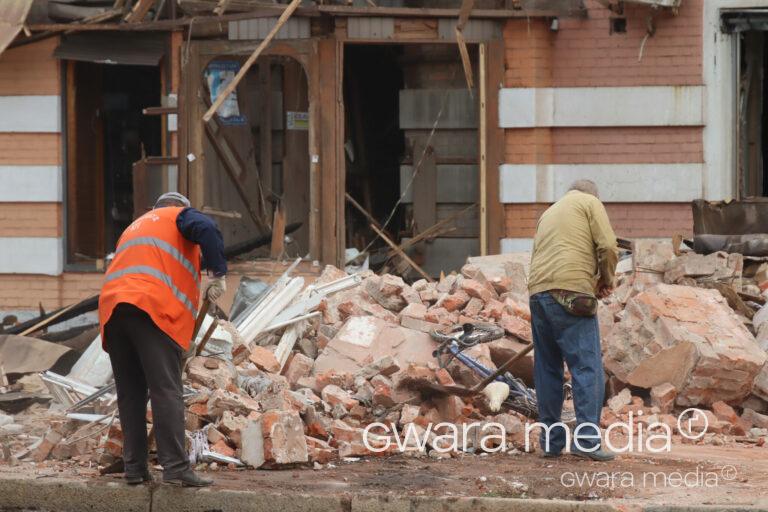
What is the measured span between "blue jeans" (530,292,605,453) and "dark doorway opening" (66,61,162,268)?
24.1 feet

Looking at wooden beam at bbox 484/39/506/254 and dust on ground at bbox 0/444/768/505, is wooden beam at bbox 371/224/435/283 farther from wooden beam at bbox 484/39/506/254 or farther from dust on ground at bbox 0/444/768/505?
dust on ground at bbox 0/444/768/505

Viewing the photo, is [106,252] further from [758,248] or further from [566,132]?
[758,248]

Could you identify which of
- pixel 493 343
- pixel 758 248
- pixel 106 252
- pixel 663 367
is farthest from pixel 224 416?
pixel 106 252

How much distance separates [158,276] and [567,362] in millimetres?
2679

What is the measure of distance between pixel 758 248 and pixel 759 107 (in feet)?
10.7

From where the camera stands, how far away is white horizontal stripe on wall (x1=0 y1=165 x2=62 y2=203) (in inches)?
573

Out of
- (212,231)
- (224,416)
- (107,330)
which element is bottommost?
(224,416)

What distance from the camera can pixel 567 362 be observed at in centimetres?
870

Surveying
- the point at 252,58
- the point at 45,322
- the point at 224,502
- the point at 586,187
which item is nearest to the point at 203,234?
the point at 224,502

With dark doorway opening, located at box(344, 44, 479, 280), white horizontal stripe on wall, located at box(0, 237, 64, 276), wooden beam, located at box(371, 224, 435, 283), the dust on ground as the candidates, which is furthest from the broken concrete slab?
white horizontal stripe on wall, located at box(0, 237, 64, 276)

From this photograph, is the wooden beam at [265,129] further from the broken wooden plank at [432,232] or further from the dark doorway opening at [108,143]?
the broken wooden plank at [432,232]

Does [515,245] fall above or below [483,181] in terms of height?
below

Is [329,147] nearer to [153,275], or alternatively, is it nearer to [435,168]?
[435,168]

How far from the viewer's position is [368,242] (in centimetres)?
1606
